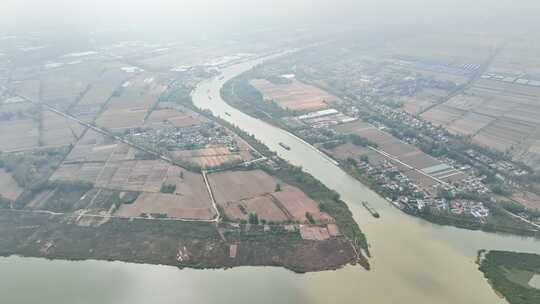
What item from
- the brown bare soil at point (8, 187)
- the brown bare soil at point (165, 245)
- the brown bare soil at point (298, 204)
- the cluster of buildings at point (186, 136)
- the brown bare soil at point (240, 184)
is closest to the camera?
the brown bare soil at point (165, 245)

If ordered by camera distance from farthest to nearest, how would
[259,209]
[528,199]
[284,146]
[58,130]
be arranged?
[58,130], [284,146], [528,199], [259,209]

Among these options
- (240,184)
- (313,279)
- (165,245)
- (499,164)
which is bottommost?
(313,279)

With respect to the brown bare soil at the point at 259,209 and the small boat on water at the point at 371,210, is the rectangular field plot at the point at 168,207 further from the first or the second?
the small boat on water at the point at 371,210

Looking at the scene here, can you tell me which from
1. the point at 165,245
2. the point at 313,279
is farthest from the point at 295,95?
the point at 313,279

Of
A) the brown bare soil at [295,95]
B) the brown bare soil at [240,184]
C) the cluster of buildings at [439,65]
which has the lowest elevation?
the brown bare soil at [240,184]

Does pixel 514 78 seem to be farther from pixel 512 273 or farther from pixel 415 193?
pixel 512 273

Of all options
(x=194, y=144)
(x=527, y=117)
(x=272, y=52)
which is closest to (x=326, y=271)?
(x=194, y=144)

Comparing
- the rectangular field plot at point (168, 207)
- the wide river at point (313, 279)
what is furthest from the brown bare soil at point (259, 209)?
the wide river at point (313, 279)

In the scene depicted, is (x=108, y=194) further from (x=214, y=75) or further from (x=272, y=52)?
(x=272, y=52)

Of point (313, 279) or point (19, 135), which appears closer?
point (313, 279)

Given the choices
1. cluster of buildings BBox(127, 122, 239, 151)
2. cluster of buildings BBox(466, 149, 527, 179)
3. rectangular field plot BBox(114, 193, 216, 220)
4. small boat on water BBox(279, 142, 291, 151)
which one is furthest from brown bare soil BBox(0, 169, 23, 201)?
cluster of buildings BBox(466, 149, 527, 179)
